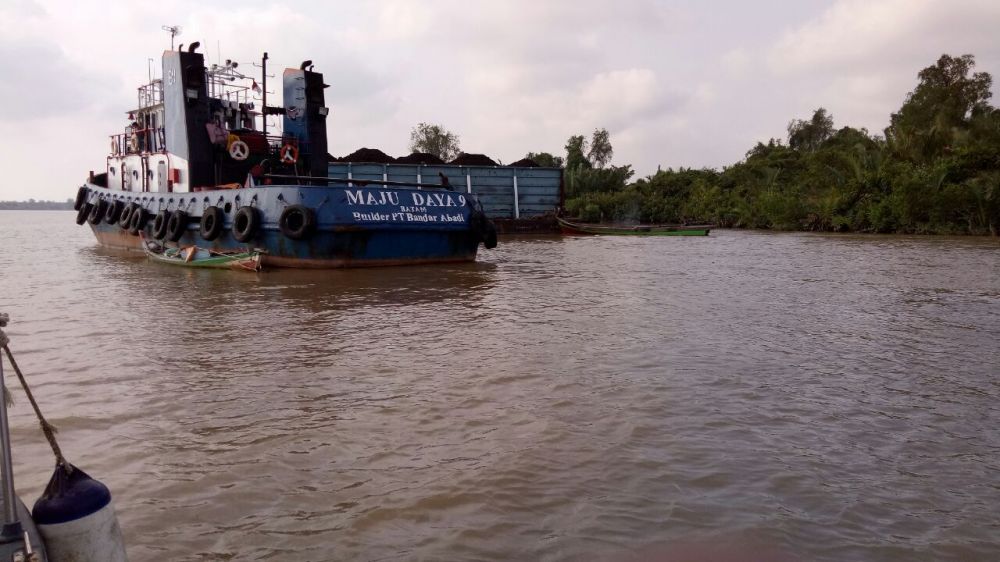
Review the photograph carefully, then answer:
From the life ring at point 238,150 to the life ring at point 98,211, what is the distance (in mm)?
6118

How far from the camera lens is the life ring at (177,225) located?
48.1ft

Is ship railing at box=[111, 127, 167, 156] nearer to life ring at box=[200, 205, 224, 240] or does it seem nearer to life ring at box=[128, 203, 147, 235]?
life ring at box=[128, 203, 147, 235]

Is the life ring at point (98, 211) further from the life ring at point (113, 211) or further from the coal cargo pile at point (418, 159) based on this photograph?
the coal cargo pile at point (418, 159)

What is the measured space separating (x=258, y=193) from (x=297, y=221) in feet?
3.78

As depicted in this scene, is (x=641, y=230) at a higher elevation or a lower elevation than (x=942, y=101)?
lower

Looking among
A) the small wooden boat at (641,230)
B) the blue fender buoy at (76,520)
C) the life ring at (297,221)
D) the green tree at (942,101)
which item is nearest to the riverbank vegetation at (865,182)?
the green tree at (942,101)

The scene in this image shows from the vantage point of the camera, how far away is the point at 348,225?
496 inches

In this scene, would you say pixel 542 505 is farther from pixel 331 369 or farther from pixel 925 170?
pixel 925 170

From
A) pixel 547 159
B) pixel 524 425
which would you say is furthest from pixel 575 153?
pixel 524 425

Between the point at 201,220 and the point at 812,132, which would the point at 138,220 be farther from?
the point at 812,132

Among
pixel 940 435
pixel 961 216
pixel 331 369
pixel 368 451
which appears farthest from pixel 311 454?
pixel 961 216

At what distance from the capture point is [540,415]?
171 inches

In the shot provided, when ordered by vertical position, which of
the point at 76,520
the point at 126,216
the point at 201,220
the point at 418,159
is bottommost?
the point at 76,520

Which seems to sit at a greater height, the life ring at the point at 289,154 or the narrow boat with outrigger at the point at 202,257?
the life ring at the point at 289,154
